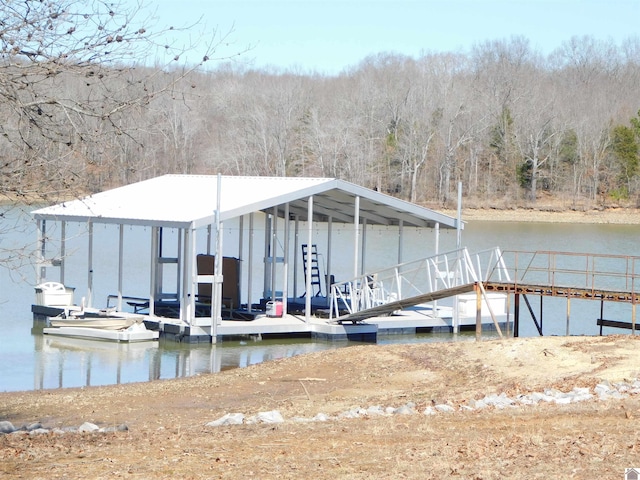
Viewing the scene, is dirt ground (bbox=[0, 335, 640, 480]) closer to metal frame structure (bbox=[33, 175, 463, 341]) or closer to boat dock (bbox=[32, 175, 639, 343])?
boat dock (bbox=[32, 175, 639, 343])

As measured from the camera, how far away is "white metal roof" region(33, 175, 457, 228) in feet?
74.6

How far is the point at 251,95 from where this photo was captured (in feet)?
263

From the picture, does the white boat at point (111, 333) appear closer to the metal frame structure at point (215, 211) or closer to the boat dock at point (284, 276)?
the boat dock at point (284, 276)

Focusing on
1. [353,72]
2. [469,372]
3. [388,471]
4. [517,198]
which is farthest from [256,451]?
[353,72]

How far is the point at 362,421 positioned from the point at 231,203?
12.4 meters

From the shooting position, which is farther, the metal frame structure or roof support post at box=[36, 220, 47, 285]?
the metal frame structure

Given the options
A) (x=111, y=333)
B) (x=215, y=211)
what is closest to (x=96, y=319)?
(x=111, y=333)

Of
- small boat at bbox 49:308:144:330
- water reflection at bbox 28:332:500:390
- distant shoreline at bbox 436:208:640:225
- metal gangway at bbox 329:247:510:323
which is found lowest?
water reflection at bbox 28:332:500:390

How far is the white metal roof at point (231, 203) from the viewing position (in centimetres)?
2275

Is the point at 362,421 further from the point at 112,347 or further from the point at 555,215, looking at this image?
the point at 555,215

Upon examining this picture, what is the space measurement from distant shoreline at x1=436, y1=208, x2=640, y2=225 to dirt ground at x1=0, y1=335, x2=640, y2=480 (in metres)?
53.5

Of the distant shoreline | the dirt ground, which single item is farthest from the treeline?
the dirt ground

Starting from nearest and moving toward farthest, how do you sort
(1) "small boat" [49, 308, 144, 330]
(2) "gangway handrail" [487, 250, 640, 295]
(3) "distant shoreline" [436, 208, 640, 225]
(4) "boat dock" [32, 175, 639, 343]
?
(4) "boat dock" [32, 175, 639, 343]
(1) "small boat" [49, 308, 144, 330]
(2) "gangway handrail" [487, 250, 640, 295]
(3) "distant shoreline" [436, 208, 640, 225]

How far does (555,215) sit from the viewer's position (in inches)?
2825
